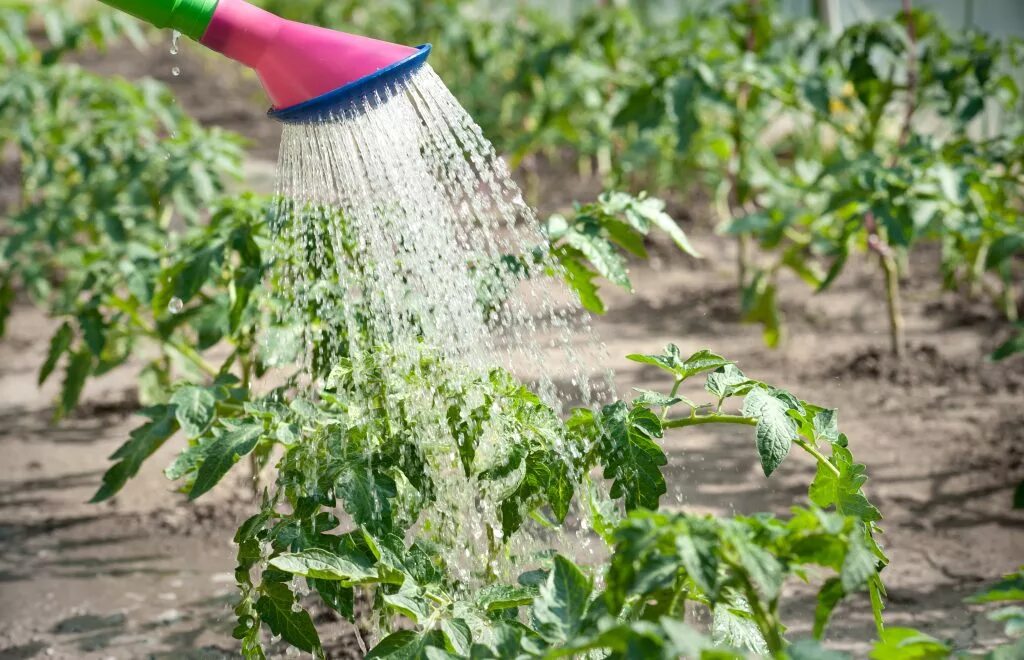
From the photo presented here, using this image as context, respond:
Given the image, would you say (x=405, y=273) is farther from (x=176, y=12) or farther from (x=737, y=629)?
(x=737, y=629)

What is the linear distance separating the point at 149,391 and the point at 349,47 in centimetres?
170

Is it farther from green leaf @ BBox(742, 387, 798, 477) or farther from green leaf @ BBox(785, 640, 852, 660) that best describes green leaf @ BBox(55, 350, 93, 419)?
green leaf @ BBox(785, 640, 852, 660)

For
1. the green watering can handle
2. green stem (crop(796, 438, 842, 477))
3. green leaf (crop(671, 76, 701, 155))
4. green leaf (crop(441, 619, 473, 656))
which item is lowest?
green leaf (crop(441, 619, 473, 656))

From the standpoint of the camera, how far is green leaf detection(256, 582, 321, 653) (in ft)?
5.69

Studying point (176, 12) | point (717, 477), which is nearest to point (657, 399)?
point (176, 12)

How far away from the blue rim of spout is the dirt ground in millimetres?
785

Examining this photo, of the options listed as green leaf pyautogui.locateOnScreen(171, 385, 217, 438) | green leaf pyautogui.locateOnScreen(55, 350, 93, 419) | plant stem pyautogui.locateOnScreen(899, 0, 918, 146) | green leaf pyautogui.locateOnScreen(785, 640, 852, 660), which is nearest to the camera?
green leaf pyautogui.locateOnScreen(785, 640, 852, 660)

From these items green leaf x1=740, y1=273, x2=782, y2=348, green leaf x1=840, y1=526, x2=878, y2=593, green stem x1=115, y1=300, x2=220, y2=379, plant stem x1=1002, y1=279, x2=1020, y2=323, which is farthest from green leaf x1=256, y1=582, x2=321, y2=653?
plant stem x1=1002, y1=279, x2=1020, y2=323

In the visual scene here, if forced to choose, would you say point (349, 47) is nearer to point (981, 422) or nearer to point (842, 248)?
point (842, 248)

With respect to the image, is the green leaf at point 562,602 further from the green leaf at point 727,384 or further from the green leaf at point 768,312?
the green leaf at point 768,312

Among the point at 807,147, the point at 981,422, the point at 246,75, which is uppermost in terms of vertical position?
the point at 246,75

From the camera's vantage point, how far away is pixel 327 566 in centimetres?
159

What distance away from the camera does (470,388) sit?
5.93ft

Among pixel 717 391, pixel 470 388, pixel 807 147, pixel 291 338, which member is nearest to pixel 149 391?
pixel 291 338
